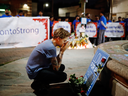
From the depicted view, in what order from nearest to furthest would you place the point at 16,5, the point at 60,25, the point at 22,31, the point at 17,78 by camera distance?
the point at 17,78, the point at 22,31, the point at 60,25, the point at 16,5

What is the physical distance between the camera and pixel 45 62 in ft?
8.76

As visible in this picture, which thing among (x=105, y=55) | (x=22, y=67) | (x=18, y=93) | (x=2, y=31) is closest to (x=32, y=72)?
(x=18, y=93)

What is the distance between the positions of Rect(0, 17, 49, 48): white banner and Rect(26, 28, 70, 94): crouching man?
202 inches

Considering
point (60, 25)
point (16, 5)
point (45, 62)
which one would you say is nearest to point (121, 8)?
point (60, 25)

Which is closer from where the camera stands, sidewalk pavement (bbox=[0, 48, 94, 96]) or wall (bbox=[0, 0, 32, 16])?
sidewalk pavement (bbox=[0, 48, 94, 96])

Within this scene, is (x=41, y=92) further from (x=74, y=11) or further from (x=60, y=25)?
(x=74, y=11)

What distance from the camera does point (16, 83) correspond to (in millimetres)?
3168

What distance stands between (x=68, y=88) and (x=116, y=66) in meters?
1.18

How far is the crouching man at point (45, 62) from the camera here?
2502 mm

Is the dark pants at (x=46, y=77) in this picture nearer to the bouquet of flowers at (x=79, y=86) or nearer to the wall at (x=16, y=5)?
the bouquet of flowers at (x=79, y=86)

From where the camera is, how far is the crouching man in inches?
98.5

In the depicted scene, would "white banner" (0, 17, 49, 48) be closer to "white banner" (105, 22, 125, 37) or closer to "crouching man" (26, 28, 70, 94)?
"white banner" (105, 22, 125, 37)

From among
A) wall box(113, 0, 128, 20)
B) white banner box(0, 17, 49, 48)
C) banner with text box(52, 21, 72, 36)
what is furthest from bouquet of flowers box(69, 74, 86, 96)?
wall box(113, 0, 128, 20)

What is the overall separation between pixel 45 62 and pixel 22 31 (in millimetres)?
5201
